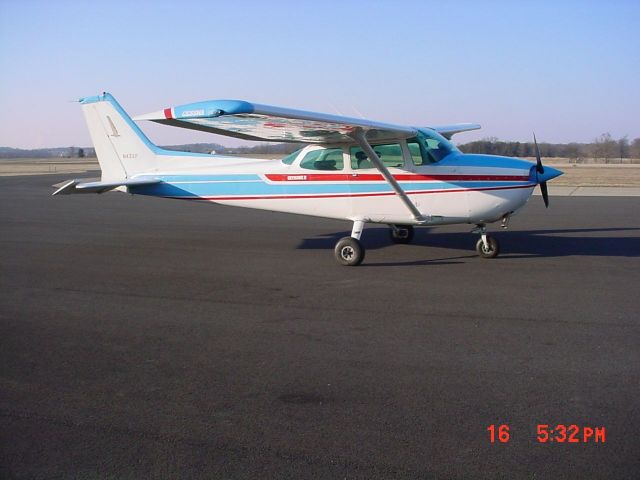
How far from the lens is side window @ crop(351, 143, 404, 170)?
9.91 metres

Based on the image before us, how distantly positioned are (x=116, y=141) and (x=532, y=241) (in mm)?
8439

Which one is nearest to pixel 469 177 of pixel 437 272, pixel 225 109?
pixel 437 272

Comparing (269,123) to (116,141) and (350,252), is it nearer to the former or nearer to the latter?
(350,252)

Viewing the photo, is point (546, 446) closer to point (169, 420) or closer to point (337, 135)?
point (169, 420)

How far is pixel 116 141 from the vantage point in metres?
11.8

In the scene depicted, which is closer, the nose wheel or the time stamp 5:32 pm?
the time stamp 5:32 pm

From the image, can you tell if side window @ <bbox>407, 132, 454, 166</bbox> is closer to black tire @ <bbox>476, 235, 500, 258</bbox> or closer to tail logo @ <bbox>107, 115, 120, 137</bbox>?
black tire @ <bbox>476, 235, 500, 258</bbox>

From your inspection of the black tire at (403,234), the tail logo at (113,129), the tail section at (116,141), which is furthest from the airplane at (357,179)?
the black tire at (403,234)

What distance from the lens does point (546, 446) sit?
12.0 ft

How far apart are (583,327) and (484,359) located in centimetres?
154

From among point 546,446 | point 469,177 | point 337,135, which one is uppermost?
point 337,135

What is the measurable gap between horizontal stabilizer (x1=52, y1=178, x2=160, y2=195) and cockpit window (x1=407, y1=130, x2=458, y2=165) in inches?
192

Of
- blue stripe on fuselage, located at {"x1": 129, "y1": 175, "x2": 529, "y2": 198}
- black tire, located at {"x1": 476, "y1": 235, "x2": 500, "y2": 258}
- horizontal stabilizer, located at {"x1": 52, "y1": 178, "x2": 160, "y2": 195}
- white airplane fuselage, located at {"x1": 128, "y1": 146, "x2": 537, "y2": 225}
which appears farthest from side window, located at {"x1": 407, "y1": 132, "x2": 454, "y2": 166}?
horizontal stabilizer, located at {"x1": 52, "y1": 178, "x2": 160, "y2": 195}

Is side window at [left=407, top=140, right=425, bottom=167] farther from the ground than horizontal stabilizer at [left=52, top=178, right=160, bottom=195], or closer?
farther from the ground
